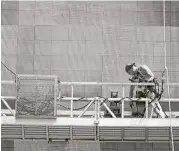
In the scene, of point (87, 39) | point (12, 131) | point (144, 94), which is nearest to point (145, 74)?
point (144, 94)

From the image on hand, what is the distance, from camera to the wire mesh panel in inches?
179

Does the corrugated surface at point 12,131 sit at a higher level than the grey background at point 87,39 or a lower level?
lower

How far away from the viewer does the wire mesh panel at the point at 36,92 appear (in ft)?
14.9

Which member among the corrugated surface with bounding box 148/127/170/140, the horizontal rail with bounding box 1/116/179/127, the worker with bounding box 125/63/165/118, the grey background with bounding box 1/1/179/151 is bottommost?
the corrugated surface with bounding box 148/127/170/140

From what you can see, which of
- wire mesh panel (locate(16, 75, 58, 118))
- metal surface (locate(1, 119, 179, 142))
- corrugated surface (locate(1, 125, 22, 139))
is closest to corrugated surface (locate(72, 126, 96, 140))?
metal surface (locate(1, 119, 179, 142))

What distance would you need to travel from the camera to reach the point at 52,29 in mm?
7340

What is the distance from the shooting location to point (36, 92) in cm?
454

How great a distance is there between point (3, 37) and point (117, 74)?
2732 millimetres

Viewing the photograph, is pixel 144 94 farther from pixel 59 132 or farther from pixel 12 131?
pixel 12 131

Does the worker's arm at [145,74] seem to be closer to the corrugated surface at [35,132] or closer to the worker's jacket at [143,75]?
the worker's jacket at [143,75]

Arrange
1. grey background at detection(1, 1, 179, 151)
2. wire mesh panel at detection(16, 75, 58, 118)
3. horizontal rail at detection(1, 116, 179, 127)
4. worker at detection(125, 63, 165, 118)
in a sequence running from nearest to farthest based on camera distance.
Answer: wire mesh panel at detection(16, 75, 58, 118)
horizontal rail at detection(1, 116, 179, 127)
worker at detection(125, 63, 165, 118)
grey background at detection(1, 1, 179, 151)

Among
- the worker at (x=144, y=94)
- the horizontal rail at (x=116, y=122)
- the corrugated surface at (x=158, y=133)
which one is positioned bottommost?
the corrugated surface at (x=158, y=133)

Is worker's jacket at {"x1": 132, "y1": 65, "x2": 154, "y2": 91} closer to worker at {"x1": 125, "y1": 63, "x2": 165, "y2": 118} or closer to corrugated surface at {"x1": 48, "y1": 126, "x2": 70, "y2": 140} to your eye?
worker at {"x1": 125, "y1": 63, "x2": 165, "y2": 118}

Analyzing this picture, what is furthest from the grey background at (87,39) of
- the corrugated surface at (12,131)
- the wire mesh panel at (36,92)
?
the wire mesh panel at (36,92)
